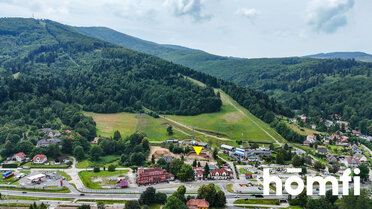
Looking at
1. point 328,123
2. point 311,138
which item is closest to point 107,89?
point 311,138

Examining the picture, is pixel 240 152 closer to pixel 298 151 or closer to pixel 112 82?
pixel 298 151

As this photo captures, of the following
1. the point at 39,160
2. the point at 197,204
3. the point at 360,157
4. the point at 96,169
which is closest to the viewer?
the point at 197,204

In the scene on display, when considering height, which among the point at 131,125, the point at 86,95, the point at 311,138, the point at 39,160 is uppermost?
the point at 86,95

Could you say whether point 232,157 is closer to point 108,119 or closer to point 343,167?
point 343,167

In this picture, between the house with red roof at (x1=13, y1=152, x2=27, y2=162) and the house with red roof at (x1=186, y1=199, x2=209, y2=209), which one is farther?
the house with red roof at (x1=13, y1=152, x2=27, y2=162)

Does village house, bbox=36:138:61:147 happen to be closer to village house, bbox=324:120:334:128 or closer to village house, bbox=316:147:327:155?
village house, bbox=316:147:327:155

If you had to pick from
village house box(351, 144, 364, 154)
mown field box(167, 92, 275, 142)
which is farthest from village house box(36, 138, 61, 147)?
village house box(351, 144, 364, 154)

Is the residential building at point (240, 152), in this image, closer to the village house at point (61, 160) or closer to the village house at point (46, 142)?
the village house at point (61, 160)
